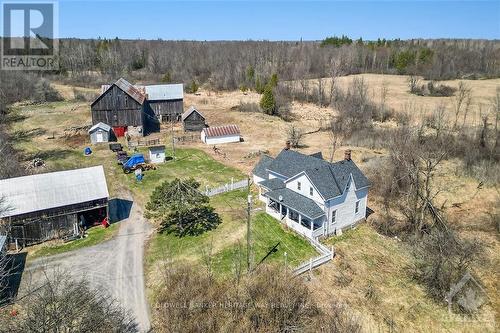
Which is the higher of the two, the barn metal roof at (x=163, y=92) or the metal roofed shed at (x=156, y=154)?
the barn metal roof at (x=163, y=92)

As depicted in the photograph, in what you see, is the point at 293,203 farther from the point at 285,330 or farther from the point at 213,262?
the point at 285,330

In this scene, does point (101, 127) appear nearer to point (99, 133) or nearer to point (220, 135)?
point (99, 133)

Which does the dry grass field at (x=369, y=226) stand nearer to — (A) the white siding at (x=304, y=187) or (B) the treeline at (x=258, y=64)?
(A) the white siding at (x=304, y=187)

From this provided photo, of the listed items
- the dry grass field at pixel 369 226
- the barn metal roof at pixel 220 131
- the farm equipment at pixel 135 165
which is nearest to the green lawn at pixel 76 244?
the dry grass field at pixel 369 226

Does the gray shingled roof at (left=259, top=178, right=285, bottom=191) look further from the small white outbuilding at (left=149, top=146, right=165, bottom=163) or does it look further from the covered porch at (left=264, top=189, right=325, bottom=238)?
the small white outbuilding at (left=149, top=146, right=165, bottom=163)

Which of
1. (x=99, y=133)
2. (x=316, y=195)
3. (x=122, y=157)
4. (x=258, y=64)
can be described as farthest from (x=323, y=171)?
(x=258, y=64)

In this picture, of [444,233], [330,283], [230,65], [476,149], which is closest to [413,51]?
[230,65]
